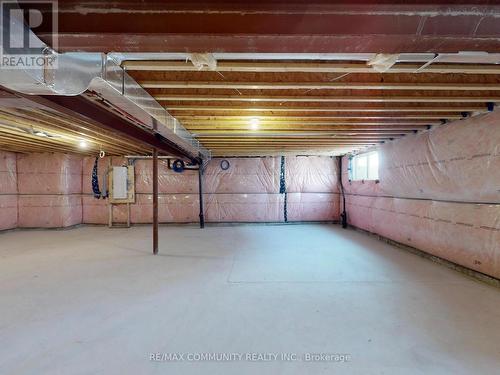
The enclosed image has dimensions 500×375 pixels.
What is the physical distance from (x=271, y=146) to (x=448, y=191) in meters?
3.18

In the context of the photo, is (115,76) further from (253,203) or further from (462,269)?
(253,203)

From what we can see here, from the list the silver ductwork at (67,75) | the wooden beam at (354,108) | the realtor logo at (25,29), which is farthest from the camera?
the wooden beam at (354,108)

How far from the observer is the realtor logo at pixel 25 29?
3.12 ft

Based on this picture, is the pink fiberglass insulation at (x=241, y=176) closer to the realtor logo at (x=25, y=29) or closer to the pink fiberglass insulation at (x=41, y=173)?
the pink fiberglass insulation at (x=41, y=173)

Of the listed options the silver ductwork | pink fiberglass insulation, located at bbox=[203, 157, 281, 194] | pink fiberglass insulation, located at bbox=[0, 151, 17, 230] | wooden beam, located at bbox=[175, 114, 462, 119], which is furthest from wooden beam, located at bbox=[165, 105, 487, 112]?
pink fiberglass insulation, located at bbox=[0, 151, 17, 230]

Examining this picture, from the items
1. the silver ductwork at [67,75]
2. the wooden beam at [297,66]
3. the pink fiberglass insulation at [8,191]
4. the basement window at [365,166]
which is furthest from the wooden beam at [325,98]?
the pink fiberglass insulation at [8,191]

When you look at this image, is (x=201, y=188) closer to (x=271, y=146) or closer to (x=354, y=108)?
(x=271, y=146)

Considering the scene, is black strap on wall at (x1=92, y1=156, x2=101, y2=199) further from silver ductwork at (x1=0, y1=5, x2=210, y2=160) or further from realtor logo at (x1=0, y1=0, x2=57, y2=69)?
realtor logo at (x1=0, y1=0, x2=57, y2=69)

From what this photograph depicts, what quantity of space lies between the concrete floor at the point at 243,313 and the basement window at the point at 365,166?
7.68ft

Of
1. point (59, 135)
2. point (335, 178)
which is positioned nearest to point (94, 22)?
point (59, 135)

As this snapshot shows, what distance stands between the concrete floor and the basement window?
7.68ft

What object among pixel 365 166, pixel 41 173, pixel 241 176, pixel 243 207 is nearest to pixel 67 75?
pixel 241 176

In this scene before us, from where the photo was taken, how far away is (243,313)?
2.21 meters

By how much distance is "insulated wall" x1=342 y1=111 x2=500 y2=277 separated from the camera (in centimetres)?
288
